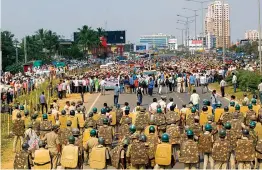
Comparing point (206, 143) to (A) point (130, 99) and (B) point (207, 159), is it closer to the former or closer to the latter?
(B) point (207, 159)

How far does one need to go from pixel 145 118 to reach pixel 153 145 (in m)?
3.62

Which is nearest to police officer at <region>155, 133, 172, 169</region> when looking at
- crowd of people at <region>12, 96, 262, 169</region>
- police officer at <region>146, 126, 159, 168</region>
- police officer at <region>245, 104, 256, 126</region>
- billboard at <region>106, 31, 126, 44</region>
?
crowd of people at <region>12, 96, 262, 169</region>

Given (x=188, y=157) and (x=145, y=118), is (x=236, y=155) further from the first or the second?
(x=145, y=118)

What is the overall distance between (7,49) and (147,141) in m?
63.9

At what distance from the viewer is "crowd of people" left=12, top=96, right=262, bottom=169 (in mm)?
13164

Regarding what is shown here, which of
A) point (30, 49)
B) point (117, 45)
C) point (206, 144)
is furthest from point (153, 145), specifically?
point (117, 45)

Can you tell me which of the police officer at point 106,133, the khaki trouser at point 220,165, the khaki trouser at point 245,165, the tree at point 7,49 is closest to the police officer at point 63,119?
the police officer at point 106,133

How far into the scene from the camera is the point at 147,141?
13930 millimetres

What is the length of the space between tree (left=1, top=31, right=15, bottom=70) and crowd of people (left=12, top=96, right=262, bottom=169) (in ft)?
184

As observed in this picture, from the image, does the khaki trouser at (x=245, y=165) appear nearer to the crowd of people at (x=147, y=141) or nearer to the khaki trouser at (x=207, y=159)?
the crowd of people at (x=147, y=141)

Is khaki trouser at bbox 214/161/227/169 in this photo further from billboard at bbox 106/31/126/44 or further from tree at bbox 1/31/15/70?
billboard at bbox 106/31/126/44

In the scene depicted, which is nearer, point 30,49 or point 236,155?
point 236,155

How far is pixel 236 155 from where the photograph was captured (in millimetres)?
13828

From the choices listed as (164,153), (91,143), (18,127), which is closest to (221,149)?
(164,153)
